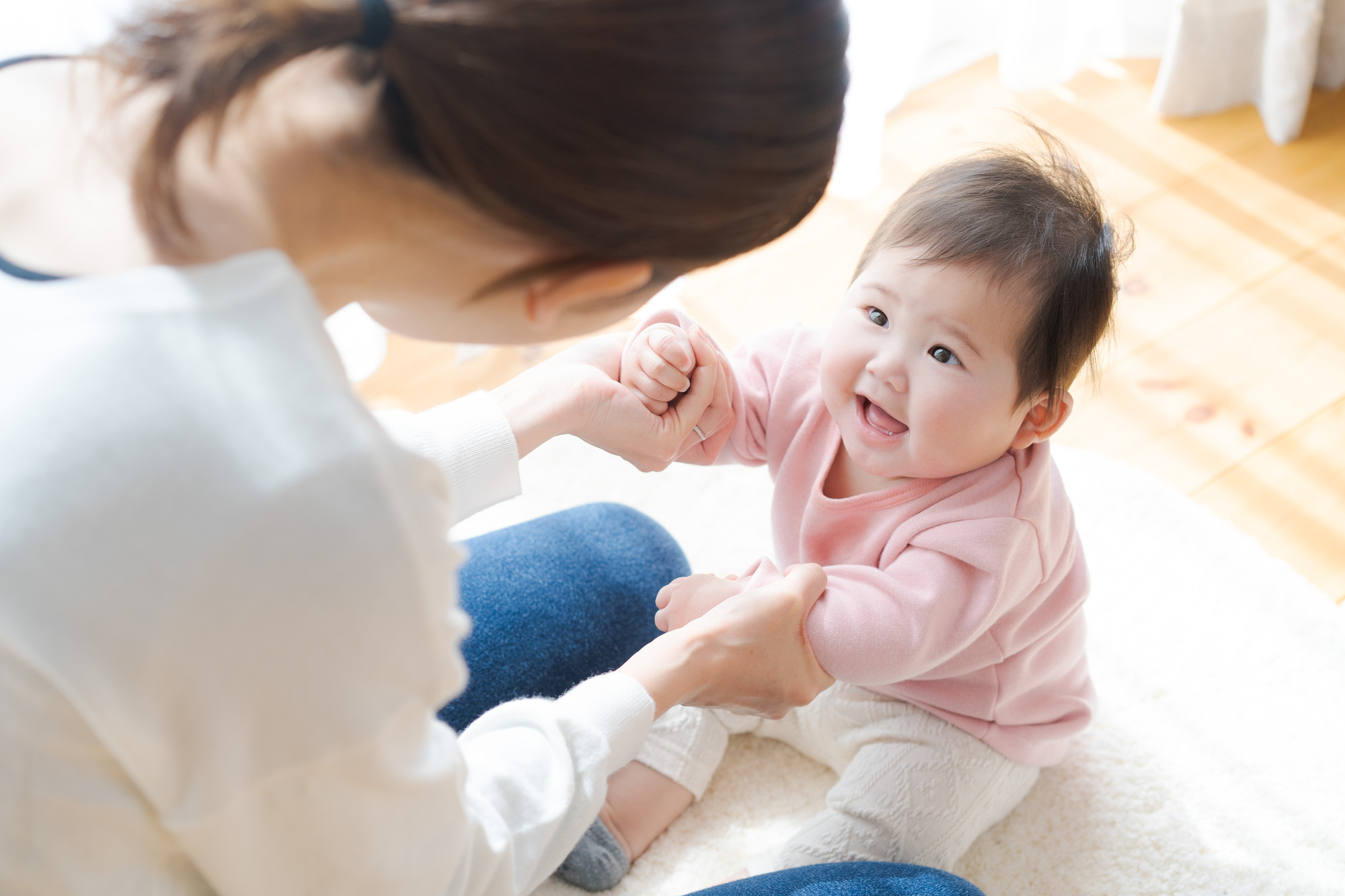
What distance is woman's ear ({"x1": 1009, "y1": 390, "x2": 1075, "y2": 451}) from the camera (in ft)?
3.11

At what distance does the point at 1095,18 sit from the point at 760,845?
1.81 metres

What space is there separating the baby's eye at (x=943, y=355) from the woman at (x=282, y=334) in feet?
1.06

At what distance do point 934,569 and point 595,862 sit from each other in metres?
0.46

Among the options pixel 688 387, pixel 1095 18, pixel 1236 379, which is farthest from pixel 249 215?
pixel 1095 18

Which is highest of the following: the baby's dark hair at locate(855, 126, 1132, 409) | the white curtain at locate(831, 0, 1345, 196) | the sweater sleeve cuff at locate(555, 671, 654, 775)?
the baby's dark hair at locate(855, 126, 1132, 409)

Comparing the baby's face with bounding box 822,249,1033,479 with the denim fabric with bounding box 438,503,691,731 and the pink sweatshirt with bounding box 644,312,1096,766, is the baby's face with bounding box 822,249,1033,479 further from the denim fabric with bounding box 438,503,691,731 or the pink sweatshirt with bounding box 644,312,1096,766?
the denim fabric with bounding box 438,503,691,731

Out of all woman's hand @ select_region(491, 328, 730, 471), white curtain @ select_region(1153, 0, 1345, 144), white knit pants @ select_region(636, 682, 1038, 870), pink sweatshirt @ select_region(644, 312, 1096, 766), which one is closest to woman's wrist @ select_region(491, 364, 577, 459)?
woman's hand @ select_region(491, 328, 730, 471)

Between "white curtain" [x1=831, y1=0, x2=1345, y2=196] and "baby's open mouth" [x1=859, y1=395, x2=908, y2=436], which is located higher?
"baby's open mouth" [x1=859, y1=395, x2=908, y2=436]

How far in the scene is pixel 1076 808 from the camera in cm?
118

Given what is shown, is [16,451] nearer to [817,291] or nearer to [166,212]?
[166,212]

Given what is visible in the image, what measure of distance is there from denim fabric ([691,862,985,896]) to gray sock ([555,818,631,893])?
0.77ft

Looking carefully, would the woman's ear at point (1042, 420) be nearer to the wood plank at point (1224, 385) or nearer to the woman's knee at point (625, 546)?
the woman's knee at point (625, 546)

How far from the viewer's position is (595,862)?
1.08m

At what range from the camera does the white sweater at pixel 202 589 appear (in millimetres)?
499
